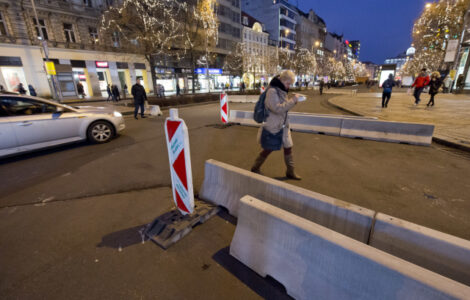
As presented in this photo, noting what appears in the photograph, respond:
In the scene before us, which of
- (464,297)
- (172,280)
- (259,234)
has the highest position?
(464,297)

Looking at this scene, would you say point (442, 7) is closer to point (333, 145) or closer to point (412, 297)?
point (333, 145)

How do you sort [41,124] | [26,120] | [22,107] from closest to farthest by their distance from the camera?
1. [26,120]
2. [22,107]
3. [41,124]

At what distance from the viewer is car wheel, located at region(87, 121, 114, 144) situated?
6785 millimetres

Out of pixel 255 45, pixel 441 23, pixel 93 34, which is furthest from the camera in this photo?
pixel 255 45

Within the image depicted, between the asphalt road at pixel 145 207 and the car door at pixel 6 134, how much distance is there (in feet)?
1.17

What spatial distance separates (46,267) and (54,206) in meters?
1.51

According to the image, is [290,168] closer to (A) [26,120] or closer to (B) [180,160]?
(B) [180,160]

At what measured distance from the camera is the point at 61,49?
75.5 ft

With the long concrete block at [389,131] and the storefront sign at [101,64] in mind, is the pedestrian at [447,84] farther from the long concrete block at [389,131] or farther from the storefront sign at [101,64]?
the storefront sign at [101,64]

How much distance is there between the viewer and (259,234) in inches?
82.0

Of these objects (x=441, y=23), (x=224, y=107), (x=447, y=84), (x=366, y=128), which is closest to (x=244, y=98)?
(x=224, y=107)

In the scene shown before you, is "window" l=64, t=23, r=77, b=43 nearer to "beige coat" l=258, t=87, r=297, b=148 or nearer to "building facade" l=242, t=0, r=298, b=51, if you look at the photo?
"beige coat" l=258, t=87, r=297, b=148

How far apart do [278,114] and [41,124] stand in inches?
243

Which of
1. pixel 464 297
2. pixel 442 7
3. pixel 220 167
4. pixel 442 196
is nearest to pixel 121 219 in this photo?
pixel 220 167
